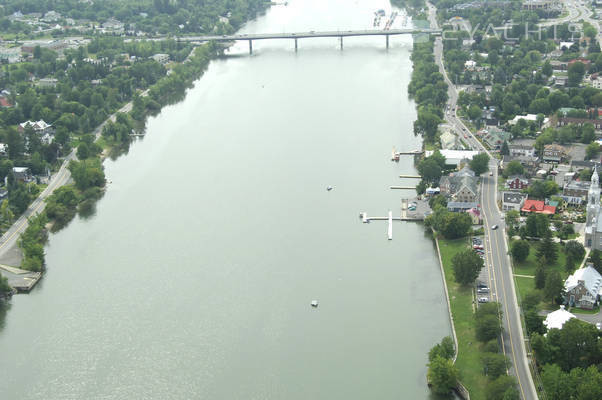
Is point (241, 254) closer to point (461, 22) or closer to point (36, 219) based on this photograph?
point (36, 219)

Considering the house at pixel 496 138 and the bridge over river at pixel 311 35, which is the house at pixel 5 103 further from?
the house at pixel 496 138

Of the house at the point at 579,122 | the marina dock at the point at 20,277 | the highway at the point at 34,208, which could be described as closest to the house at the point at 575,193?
the house at the point at 579,122

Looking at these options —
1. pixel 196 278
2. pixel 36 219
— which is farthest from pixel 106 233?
pixel 196 278

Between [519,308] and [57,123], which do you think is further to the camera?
[57,123]

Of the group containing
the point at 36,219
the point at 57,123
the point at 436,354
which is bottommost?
the point at 436,354

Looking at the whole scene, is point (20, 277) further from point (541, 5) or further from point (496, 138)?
point (541, 5)

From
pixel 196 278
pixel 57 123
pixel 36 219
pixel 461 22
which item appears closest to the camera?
pixel 196 278

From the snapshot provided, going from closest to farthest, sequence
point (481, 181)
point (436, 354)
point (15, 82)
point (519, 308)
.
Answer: point (436, 354) → point (519, 308) → point (481, 181) → point (15, 82)

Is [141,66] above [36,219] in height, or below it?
above

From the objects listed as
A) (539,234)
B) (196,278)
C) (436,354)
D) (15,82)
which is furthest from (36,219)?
(15,82)
